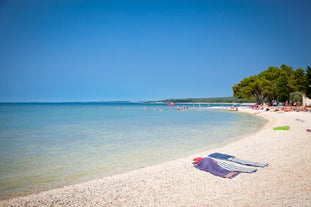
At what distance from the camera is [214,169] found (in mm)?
6199

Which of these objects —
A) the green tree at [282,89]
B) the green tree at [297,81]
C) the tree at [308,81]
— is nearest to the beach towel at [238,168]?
the tree at [308,81]

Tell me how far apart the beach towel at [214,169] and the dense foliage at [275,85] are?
37.9 meters

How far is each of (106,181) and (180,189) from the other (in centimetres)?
212

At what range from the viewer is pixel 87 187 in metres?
5.35

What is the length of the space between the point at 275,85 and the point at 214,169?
175 feet

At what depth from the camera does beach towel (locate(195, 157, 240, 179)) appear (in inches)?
→ 230

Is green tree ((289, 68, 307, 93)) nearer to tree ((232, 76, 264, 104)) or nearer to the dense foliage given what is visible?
the dense foliage

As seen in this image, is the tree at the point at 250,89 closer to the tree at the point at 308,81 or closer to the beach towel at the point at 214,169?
the tree at the point at 308,81

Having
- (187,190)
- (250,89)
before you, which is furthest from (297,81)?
(187,190)

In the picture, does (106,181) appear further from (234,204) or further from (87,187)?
(234,204)

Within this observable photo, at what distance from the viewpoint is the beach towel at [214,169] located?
5.85m

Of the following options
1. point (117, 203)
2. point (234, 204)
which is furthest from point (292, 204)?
point (117, 203)

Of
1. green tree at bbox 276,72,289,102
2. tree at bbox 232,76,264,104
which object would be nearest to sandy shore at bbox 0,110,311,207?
green tree at bbox 276,72,289,102

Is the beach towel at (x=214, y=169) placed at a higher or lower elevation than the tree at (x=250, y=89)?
lower
